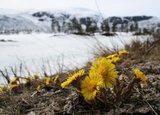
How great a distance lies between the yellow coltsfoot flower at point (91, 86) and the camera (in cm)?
117

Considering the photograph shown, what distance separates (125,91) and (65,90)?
0.54 meters

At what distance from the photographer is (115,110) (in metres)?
1.37

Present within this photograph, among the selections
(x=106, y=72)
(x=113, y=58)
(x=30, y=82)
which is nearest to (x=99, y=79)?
(x=106, y=72)

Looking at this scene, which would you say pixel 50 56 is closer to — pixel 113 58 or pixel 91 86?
pixel 113 58

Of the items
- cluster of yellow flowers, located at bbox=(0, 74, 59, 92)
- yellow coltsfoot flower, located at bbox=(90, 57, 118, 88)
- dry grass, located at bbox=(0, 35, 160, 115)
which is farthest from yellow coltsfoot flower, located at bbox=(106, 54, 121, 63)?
yellow coltsfoot flower, located at bbox=(90, 57, 118, 88)

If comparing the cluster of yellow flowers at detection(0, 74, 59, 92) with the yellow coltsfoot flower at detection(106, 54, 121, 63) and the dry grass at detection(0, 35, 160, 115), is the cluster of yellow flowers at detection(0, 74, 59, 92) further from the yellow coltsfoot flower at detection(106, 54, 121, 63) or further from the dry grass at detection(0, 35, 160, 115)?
the yellow coltsfoot flower at detection(106, 54, 121, 63)

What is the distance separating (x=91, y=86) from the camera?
1.19 metres

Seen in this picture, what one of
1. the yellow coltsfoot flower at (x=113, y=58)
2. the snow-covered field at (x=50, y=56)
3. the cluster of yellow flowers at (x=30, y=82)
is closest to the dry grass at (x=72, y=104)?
the cluster of yellow flowers at (x=30, y=82)

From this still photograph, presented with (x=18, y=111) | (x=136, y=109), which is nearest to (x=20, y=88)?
(x=18, y=111)

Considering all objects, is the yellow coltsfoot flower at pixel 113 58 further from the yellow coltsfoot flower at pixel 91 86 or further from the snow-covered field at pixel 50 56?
the snow-covered field at pixel 50 56

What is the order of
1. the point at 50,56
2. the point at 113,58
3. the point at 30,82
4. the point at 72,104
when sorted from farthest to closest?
the point at 50,56 → the point at 30,82 → the point at 113,58 → the point at 72,104

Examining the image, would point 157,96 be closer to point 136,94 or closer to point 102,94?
point 136,94

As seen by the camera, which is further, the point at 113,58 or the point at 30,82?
the point at 30,82

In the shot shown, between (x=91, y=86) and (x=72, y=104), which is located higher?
(x=91, y=86)
